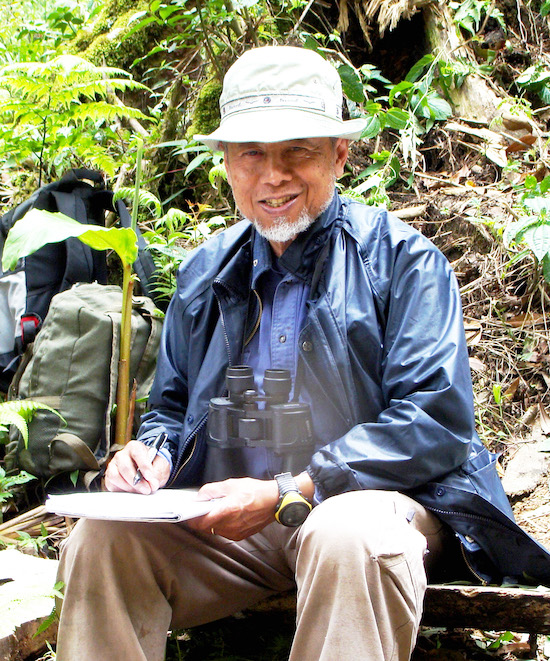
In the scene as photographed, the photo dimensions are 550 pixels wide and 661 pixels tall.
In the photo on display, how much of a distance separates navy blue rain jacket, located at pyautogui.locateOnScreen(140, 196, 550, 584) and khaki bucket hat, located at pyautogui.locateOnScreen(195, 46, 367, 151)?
1.06 feet

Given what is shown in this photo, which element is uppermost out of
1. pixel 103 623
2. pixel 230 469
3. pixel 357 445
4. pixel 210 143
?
pixel 210 143

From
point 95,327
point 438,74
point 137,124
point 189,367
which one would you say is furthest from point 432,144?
point 189,367

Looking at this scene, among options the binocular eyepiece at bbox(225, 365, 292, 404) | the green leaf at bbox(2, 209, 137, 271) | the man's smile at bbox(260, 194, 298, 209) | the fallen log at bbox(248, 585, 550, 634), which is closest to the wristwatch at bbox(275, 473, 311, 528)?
the binocular eyepiece at bbox(225, 365, 292, 404)

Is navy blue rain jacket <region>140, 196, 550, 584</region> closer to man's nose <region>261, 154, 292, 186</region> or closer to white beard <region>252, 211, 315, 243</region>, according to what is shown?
white beard <region>252, 211, 315, 243</region>

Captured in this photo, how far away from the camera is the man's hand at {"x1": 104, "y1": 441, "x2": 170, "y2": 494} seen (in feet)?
8.20

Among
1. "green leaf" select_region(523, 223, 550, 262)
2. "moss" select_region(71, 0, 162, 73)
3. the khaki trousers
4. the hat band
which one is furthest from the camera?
"moss" select_region(71, 0, 162, 73)

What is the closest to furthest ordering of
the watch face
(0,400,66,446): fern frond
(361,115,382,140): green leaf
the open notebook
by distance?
1. the open notebook
2. the watch face
3. (0,400,66,446): fern frond
4. (361,115,382,140): green leaf

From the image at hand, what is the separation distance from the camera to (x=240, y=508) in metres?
2.17

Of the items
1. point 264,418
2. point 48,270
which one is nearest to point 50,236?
point 48,270

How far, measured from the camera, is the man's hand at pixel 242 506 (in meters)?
2.17

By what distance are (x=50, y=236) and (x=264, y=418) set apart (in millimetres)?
1401

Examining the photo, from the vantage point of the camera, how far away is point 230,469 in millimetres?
2652

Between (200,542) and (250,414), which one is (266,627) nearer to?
(200,542)

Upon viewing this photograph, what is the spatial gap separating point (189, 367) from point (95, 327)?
46.0 inches
